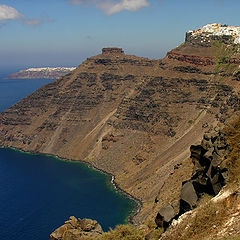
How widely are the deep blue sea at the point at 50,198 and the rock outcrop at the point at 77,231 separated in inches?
1562

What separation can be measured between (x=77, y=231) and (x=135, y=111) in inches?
3890

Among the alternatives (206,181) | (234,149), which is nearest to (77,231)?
(206,181)

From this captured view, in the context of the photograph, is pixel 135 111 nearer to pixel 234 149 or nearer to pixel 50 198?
pixel 50 198

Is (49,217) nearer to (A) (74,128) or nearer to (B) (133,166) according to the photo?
(B) (133,166)

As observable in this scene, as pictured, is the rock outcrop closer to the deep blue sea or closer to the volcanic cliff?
the deep blue sea

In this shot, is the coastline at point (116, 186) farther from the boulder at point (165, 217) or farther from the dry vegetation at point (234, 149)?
the dry vegetation at point (234, 149)

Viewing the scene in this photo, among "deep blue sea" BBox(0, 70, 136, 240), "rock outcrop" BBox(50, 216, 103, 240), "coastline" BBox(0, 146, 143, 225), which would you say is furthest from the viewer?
"coastline" BBox(0, 146, 143, 225)

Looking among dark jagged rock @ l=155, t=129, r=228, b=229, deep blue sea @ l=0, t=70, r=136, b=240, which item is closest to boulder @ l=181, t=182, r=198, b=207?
dark jagged rock @ l=155, t=129, r=228, b=229

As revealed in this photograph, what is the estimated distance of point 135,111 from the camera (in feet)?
445

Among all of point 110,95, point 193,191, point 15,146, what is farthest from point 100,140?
point 193,191

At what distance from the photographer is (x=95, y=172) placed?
119250mm

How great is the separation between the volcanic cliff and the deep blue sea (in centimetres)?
635

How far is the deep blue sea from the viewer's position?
272 ft

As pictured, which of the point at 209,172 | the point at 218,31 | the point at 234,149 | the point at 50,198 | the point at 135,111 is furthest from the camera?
the point at 218,31
